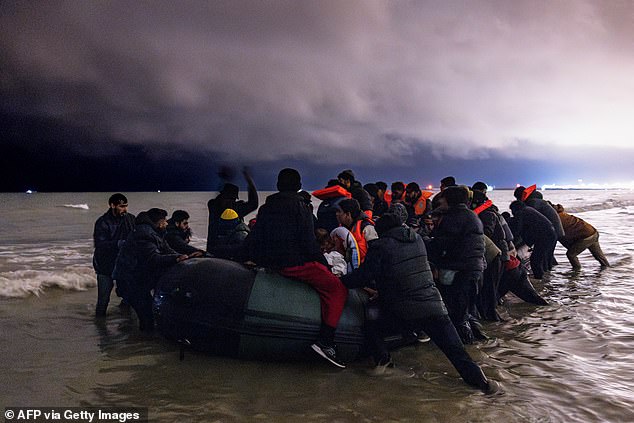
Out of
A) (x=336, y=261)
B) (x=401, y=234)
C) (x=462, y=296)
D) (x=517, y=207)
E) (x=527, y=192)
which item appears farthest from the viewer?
(x=527, y=192)

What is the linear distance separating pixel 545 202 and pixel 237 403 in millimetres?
9475

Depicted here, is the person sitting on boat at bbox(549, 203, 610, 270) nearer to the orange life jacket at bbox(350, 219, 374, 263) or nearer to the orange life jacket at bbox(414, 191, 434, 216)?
the orange life jacket at bbox(414, 191, 434, 216)

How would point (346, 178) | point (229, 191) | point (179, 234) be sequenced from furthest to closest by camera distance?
point (346, 178), point (179, 234), point (229, 191)

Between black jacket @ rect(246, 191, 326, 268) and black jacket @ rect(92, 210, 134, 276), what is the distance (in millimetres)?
3435

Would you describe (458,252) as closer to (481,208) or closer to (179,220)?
(481,208)

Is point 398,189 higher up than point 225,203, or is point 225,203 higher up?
point 398,189

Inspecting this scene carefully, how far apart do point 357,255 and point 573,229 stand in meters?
8.61

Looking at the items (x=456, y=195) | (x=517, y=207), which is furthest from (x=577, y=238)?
(x=456, y=195)

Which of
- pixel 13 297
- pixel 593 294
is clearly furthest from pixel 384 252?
pixel 13 297

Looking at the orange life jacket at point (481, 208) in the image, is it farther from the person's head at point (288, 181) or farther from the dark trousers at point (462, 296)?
the person's head at point (288, 181)

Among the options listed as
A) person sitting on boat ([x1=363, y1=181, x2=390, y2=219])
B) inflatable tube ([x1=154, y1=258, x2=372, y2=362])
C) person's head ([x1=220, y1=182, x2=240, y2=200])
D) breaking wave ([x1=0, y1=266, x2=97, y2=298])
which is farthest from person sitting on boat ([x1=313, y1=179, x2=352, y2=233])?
breaking wave ([x1=0, y1=266, x2=97, y2=298])

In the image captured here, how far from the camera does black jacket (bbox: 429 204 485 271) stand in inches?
224

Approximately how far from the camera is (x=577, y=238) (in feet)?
37.4

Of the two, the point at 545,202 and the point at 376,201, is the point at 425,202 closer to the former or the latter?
the point at 376,201
